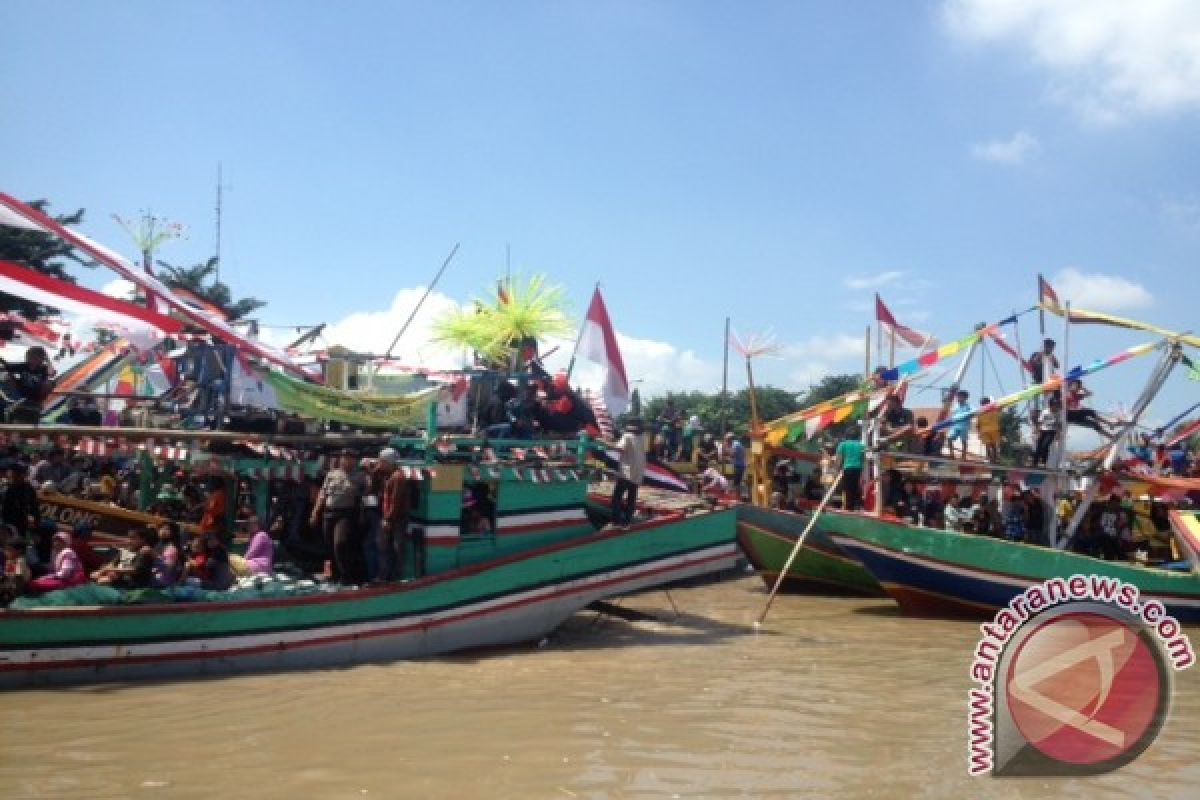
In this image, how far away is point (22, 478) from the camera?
34.6 feet

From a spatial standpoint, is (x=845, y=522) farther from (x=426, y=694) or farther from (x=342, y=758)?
(x=342, y=758)

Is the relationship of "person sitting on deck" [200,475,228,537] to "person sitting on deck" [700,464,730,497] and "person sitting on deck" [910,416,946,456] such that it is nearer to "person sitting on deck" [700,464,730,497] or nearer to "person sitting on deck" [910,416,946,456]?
"person sitting on deck" [700,464,730,497]

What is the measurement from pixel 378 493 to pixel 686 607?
6096 millimetres

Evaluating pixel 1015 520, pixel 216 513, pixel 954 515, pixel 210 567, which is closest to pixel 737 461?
pixel 954 515

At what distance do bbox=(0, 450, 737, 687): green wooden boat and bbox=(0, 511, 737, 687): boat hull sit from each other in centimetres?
1

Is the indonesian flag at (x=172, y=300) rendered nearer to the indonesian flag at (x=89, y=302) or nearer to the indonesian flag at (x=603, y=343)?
the indonesian flag at (x=89, y=302)

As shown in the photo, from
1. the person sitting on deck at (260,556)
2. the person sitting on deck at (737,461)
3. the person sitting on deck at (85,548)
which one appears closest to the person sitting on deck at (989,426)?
the person sitting on deck at (737,461)

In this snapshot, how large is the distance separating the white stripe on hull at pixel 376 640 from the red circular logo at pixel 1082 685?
6.39 m

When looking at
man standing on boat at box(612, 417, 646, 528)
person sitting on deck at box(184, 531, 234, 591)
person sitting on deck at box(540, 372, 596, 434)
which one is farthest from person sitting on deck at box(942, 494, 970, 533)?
person sitting on deck at box(184, 531, 234, 591)

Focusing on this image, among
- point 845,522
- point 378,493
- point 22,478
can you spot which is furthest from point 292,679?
point 845,522

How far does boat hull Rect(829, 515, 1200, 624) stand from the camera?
1457 centimetres

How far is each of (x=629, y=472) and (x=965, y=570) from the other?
203 inches

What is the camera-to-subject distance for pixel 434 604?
447 inches

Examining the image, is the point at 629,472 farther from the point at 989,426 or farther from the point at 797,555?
the point at 989,426
